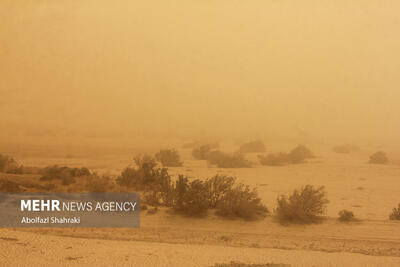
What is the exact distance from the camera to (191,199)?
10172 mm

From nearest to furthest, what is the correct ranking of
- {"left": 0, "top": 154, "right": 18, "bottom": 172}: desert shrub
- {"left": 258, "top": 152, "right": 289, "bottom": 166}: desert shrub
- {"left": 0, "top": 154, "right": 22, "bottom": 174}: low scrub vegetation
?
{"left": 0, "top": 154, "right": 22, "bottom": 174}: low scrub vegetation
{"left": 0, "top": 154, "right": 18, "bottom": 172}: desert shrub
{"left": 258, "top": 152, "right": 289, "bottom": 166}: desert shrub

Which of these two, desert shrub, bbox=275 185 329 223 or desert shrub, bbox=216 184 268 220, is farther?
desert shrub, bbox=216 184 268 220

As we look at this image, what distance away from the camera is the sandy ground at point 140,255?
6.77 m

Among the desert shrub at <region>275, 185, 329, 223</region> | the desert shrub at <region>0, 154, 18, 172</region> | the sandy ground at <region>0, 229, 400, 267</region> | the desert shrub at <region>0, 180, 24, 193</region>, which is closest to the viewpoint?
the sandy ground at <region>0, 229, 400, 267</region>

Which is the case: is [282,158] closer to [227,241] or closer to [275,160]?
[275,160]

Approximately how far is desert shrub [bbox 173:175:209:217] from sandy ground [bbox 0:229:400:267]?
6.95 feet

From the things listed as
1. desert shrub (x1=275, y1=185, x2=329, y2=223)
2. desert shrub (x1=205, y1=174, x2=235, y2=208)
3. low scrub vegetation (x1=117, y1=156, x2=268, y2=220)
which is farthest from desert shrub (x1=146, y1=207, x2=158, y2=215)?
desert shrub (x1=275, y1=185, x2=329, y2=223)

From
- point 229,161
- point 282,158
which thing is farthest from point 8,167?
point 282,158

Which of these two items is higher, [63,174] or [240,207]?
[63,174]

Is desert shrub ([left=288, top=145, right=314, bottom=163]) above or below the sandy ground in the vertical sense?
above

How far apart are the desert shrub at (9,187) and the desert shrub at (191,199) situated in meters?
4.22

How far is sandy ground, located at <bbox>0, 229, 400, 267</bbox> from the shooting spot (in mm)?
6766

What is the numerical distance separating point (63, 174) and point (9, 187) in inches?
73.8

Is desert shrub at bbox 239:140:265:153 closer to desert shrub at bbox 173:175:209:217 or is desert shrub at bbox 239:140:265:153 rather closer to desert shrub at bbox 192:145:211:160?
desert shrub at bbox 192:145:211:160
